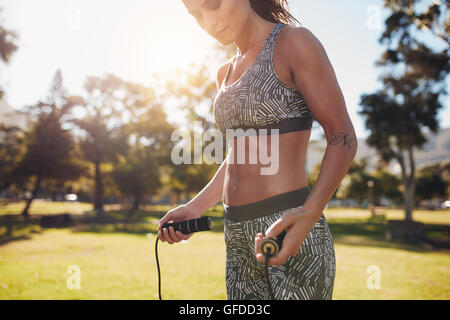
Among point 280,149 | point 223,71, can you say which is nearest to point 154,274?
point 223,71

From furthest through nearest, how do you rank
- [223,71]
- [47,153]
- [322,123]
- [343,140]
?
[47,153]
[223,71]
[322,123]
[343,140]

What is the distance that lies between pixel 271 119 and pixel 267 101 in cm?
8

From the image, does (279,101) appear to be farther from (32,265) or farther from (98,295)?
(32,265)

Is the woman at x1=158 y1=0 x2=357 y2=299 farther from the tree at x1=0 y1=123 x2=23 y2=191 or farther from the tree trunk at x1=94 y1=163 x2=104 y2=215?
the tree trunk at x1=94 y1=163 x2=104 y2=215

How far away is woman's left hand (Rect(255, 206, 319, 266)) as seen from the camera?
4.01ft

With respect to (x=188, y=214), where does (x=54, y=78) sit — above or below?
above

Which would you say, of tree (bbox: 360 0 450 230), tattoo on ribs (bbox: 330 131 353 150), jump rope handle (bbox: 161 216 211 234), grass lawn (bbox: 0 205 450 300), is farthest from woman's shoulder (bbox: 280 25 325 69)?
tree (bbox: 360 0 450 230)

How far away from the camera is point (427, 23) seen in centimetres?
1709

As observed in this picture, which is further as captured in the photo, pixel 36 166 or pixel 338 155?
pixel 36 166

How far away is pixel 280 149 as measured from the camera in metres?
1.54

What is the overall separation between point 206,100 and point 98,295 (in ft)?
83.4

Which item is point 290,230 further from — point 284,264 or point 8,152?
point 8,152
